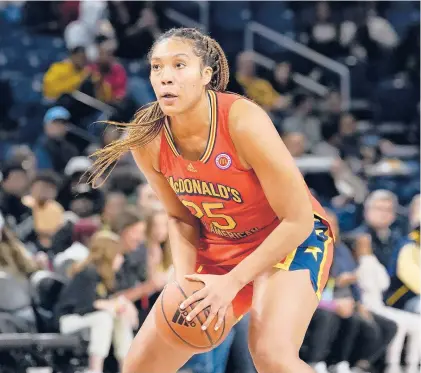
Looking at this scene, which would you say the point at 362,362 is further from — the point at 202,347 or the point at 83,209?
the point at 202,347

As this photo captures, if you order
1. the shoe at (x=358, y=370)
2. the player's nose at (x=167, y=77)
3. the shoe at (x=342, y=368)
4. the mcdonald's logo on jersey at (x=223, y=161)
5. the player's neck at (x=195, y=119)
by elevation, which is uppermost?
the player's nose at (x=167, y=77)

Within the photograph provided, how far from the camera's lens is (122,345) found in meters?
5.75

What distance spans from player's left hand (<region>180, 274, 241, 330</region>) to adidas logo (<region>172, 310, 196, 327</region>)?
5 cm

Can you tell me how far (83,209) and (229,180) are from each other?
3905 mm

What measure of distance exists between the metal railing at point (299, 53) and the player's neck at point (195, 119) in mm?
7895

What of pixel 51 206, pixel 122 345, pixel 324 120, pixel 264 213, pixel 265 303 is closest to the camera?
pixel 265 303

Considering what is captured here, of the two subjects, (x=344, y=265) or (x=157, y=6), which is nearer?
(x=344, y=265)

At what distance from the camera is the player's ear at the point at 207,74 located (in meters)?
3.41

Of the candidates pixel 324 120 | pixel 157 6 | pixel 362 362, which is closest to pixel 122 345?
pixel 362 362

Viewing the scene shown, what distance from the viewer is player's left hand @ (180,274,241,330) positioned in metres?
3.24

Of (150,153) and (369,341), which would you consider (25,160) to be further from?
(150,153)

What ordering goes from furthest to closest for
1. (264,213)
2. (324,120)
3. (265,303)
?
(324,120), (264,213), (265,303)

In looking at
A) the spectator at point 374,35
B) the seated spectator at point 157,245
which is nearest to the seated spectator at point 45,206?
the seated spectator at point 157,245

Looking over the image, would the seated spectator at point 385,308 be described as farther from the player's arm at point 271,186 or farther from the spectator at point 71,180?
the player's arm at point 271,186
